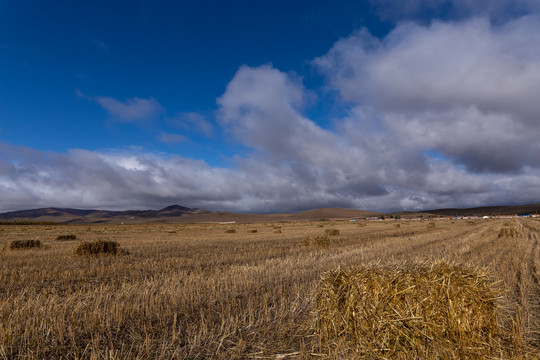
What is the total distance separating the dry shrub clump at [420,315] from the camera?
4496 millimetres

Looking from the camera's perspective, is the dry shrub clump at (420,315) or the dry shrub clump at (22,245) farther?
the dry shrub clump at (22,245)

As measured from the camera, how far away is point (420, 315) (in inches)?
182

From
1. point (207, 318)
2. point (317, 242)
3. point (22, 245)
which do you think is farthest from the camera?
point (317, 242)

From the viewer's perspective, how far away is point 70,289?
26.9 ft

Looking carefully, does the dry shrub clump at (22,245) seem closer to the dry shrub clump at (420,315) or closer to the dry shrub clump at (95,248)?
the dry shrub clump at (95,248)

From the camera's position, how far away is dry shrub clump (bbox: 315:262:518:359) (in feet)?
14.8

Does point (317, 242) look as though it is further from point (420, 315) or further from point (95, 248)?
point (420, 315)

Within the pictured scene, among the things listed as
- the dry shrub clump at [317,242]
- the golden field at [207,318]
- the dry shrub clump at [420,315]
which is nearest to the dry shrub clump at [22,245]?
the golden field at [207,318]

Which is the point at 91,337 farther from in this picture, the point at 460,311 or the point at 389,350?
the point at 460,311

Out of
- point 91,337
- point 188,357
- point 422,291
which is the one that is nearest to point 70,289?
point 91,337

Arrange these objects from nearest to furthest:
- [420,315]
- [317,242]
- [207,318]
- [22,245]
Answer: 1. [420,315]
2. [207,318]
3. [22,245]
4. [317,242]

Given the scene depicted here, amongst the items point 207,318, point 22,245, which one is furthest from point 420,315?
point 22,245

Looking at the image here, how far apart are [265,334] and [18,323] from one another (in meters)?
4.49

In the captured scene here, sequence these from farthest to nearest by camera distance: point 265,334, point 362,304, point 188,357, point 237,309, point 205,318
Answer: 1. point 237,309
2. point 205,318
3. point 265,334
4. point 362,304
5. point 188,357
